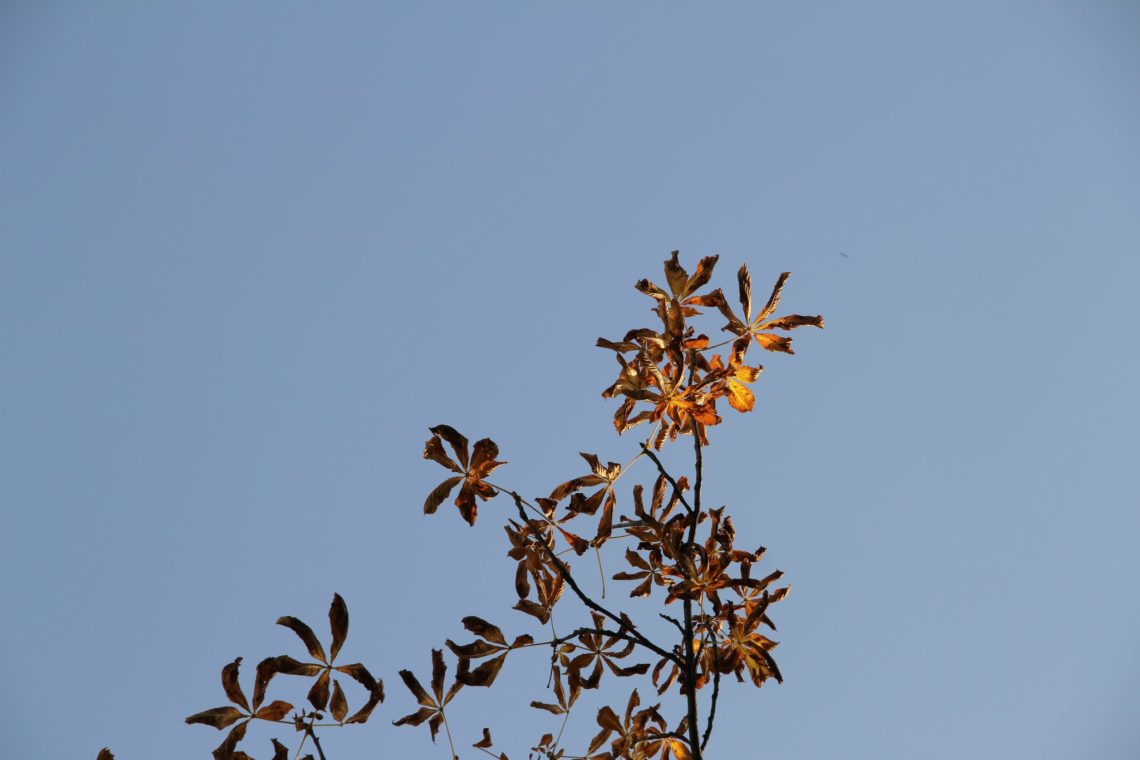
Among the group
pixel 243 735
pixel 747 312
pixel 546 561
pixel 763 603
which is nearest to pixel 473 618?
pixel 546 561

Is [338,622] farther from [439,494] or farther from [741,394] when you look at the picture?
[741,394]

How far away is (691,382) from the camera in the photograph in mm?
2545

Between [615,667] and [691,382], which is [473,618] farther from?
[691,382]

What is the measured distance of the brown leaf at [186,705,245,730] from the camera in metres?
2.25

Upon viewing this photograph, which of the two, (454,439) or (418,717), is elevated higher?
(454,439)

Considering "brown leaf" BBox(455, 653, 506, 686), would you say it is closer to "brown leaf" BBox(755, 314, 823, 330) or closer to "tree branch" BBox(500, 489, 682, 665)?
"tree branch" BBox(500, 489, 682, 665)

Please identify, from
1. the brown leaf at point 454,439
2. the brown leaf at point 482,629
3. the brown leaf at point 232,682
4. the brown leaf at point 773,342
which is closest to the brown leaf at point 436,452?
the brown leaf at point 454,439

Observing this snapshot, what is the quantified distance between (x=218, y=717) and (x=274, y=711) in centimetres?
13

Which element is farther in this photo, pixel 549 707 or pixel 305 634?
pixel 549 707

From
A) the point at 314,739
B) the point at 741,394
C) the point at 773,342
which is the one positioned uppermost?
the point at 773,342

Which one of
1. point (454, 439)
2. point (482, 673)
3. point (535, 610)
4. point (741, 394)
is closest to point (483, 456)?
point (454, 439)

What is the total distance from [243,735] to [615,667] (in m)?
1.06

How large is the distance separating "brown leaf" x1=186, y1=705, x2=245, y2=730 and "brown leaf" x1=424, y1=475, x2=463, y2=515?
2.25ft

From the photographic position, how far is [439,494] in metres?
2.52
